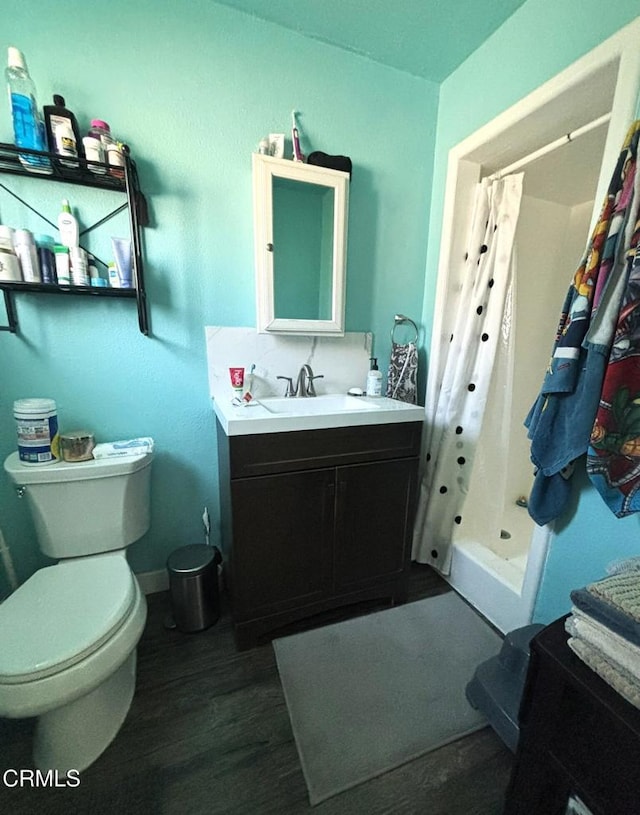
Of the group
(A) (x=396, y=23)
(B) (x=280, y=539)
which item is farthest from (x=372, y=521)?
(A) (x=396, y=23)

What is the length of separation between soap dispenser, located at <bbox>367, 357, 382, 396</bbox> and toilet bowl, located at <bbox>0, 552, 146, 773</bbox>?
47.4 inches

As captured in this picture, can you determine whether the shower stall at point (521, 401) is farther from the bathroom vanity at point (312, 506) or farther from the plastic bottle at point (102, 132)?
the plastic bottle at point (102, 132)

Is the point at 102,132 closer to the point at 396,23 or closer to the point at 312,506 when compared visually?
the point at 396,23

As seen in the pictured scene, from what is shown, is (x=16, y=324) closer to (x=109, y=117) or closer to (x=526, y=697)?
(x=109, y=117)

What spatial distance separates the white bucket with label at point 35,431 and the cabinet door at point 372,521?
1.03 metres

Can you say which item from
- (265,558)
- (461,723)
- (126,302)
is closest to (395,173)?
(126,302)

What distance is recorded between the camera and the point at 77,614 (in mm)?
874

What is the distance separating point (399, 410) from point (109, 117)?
59.4 inches

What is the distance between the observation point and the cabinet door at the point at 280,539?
1.12 m

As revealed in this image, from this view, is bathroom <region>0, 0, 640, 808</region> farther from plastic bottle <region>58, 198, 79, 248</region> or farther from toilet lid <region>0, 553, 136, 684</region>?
toilet lid <region>0, 553, 136, 684</region>

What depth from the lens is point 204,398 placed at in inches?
56.2

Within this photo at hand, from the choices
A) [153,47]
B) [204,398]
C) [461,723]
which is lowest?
[461,723]

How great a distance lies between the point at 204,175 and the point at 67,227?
54 centimetres

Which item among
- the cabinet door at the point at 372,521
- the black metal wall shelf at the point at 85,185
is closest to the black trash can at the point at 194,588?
the cabinet door at the point at 372,521
